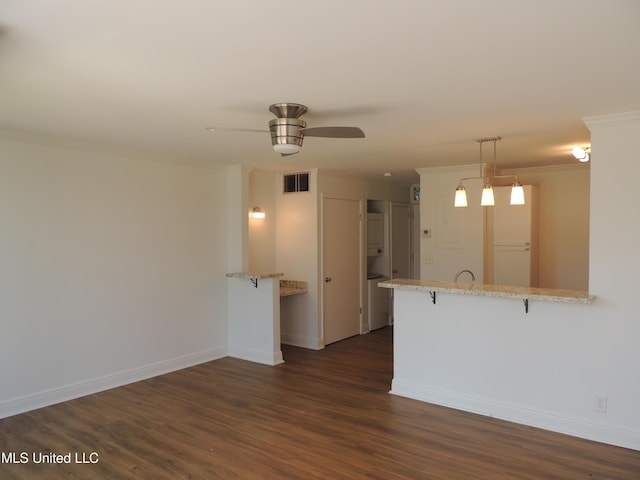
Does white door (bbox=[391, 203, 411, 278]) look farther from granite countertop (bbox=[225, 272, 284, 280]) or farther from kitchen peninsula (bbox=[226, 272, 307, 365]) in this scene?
granite countertop (bbox=[225, 272, 284, 280])

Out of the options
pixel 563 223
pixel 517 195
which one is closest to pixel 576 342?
pixel 517 195

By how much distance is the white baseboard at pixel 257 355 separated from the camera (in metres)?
5.37

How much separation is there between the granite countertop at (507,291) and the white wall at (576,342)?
0.09 m

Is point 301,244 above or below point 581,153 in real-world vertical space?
below

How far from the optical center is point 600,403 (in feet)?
11.1

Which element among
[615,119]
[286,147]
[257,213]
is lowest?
[257,213]

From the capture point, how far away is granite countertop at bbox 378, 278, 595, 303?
340 centimetres

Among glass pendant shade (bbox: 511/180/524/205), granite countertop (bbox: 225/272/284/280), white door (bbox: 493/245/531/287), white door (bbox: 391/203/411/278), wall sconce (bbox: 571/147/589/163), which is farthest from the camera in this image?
white door (bbox: 391/203/411/278)

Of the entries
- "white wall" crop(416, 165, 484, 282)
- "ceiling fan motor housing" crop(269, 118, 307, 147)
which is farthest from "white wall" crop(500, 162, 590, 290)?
"ceiling fan motor housing" crop(269, 118, 307, 147)

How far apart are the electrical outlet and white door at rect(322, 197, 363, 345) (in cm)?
345

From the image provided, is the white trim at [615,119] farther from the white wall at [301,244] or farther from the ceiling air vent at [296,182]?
the ceiling air vent at [296,182]

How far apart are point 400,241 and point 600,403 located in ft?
15.3

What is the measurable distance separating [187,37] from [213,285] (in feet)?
13.1

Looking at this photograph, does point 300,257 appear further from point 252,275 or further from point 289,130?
point 289,130
